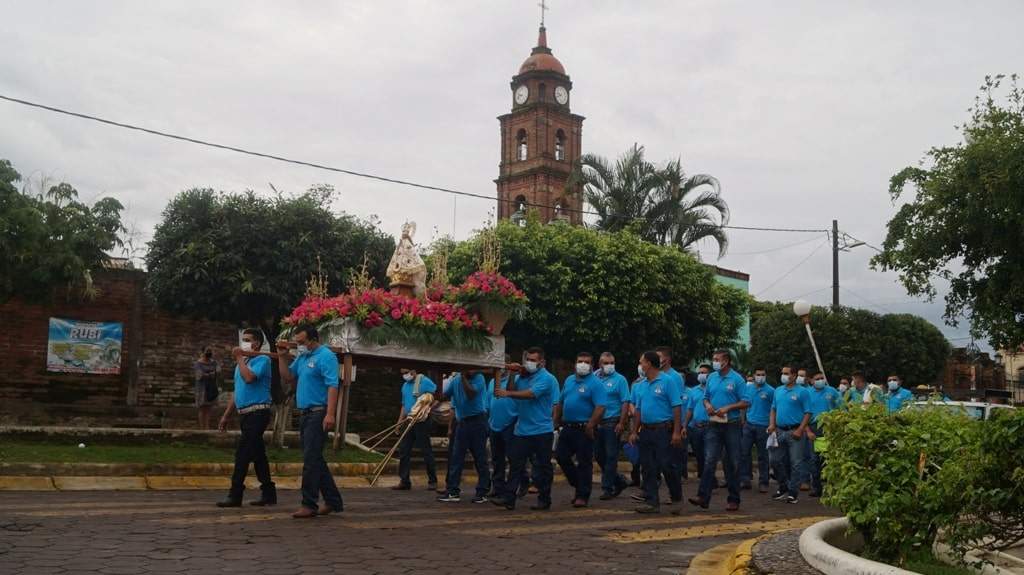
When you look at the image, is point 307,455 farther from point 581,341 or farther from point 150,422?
point 581,341

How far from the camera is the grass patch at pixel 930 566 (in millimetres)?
6391

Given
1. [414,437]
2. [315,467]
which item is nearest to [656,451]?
[414,437]

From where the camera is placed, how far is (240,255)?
21.5 m

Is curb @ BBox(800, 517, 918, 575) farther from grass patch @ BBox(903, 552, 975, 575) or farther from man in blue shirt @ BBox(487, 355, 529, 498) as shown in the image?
man in blue shirt @ BBox(487, 355, 529, 498)

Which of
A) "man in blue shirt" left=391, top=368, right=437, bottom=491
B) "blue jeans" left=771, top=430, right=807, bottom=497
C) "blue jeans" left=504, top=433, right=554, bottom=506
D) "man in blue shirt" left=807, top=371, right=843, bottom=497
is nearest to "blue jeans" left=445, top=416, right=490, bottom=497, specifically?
"blue jeans" left=504, top=433, right=554, bottom=506

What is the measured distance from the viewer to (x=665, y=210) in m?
31.7

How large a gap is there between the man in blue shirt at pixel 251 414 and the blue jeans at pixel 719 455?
5047mm

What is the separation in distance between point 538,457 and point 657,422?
4.70ft

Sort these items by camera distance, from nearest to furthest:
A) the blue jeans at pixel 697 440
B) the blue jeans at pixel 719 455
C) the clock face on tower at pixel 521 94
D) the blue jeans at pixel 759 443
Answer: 1. the blue jeans at pixel 719 455
2. the blue jeans at pixel 759 443
3. the blue jeans at pixel 697 440
4. the clock face on tower at pixel 521 94

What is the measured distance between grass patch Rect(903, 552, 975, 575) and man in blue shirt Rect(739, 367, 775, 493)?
897cm

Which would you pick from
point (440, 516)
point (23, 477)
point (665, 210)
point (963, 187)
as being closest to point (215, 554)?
point (440, 516)

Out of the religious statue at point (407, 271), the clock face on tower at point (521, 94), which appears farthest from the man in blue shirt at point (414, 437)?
the clock face on tower at point (521, 94)

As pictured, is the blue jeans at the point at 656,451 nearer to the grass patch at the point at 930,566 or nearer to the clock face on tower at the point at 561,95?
the grass patch at the point at 930,566

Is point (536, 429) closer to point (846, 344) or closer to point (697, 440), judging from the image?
point (697, 440)
